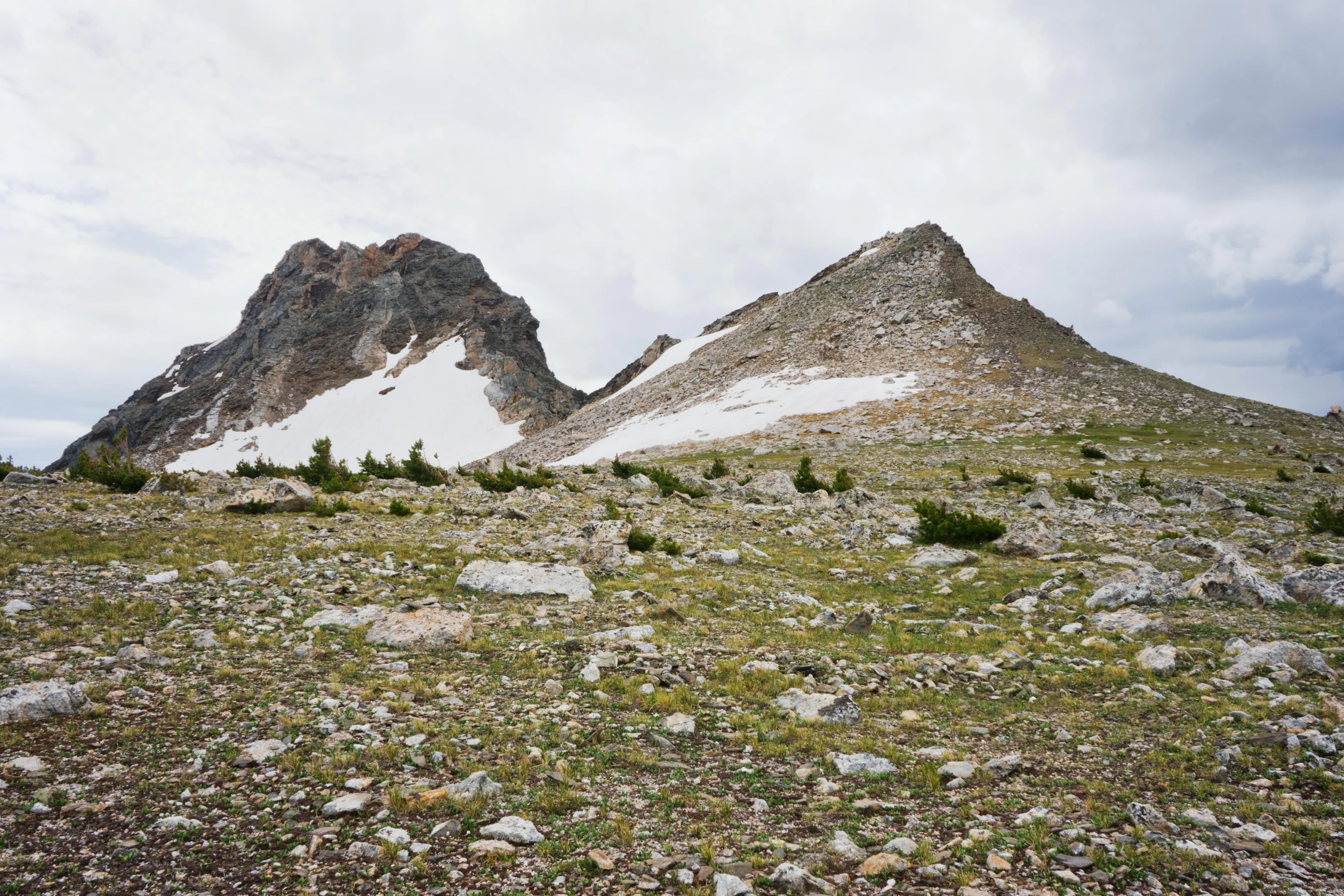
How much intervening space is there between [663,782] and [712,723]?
1393mm

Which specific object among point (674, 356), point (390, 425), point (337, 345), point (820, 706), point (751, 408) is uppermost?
point (337, 345)

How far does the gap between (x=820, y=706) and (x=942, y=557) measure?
363 inches

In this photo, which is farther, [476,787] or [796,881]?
[476,787]

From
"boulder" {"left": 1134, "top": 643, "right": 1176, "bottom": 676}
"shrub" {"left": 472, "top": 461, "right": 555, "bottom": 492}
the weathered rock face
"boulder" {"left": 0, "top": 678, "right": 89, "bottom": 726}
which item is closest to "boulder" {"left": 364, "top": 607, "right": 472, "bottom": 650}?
"boulder" {"left": 0, "top": 678, "right": 89, "bottom": 726}

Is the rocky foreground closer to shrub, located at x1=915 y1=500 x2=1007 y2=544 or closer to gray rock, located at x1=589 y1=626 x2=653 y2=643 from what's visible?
gray rock, located at x1=589 y1=626 x2=653 y2=643

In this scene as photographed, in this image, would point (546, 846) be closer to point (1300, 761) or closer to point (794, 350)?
point (1300, 761)

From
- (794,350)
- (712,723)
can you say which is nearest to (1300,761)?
(712,723)

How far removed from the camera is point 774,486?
2522 cm

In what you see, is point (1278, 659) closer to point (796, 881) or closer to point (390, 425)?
point (796, 881)

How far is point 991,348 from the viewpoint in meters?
59.4

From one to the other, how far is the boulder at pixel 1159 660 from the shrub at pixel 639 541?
9.78m

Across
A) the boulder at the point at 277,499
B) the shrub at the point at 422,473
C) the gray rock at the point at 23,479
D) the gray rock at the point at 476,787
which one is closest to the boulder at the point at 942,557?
the gray rock at the point at 476,787

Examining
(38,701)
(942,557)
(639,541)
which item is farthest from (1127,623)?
(38,701)

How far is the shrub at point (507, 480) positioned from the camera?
23375 millimetres
